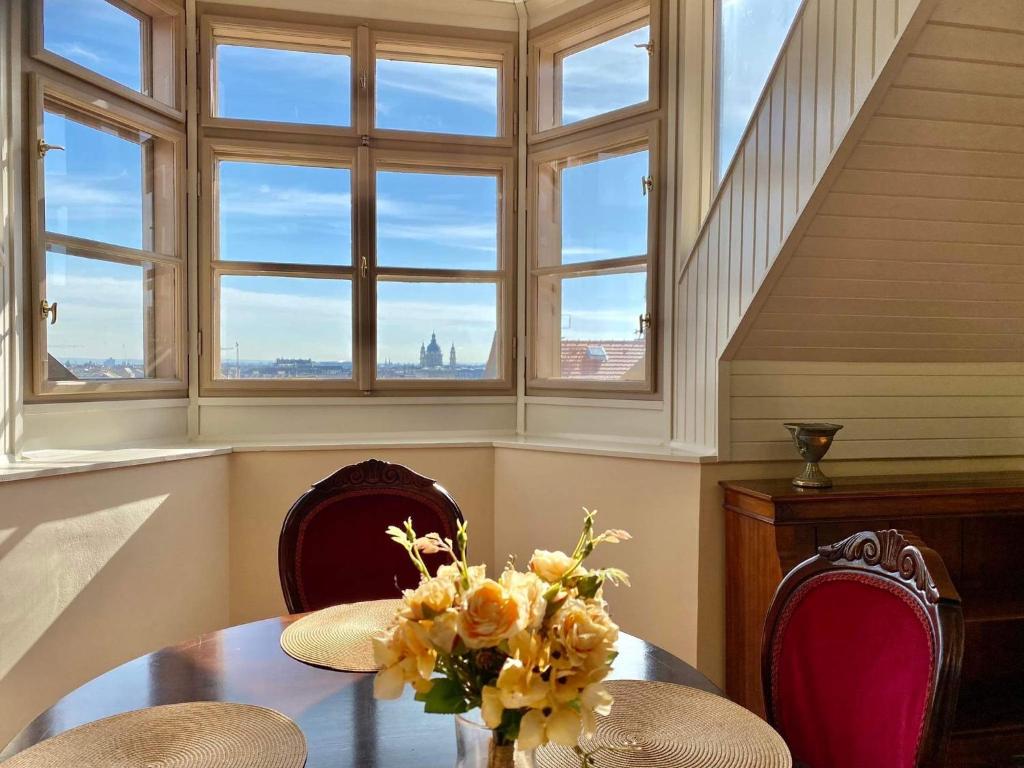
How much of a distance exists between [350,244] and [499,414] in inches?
35.5

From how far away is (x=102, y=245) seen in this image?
2.60 metres

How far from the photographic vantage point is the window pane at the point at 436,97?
3.09 metres

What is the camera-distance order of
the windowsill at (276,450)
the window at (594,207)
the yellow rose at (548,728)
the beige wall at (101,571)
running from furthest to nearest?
the window at (594,207)
the windowsill at (276,450)
the beige wall at (101,571)
the yellow rose at (548,728)

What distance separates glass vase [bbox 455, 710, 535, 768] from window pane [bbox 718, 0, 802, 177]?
6.65ft

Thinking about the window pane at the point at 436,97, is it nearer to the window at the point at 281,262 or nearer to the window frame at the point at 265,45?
the window frame at the point at 265,45

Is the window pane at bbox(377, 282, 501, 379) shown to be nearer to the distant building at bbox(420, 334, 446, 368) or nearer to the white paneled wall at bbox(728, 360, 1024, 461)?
the distant building at bbox(420, 334, 446, 368)

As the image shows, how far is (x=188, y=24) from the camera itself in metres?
2.88

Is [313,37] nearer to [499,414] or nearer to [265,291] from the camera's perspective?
[265,291]

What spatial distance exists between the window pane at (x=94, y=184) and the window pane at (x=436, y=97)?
93 cm

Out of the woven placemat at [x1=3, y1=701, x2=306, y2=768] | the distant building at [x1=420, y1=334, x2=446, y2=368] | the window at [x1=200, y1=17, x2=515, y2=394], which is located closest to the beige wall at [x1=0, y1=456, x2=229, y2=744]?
the window at [x1=200, y1=17, x2=515, y2=394]

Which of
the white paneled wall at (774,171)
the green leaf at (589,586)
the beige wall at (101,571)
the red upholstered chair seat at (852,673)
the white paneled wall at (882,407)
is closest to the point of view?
the green leaf at (589,586)

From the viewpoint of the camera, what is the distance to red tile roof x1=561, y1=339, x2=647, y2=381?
9.39 ft

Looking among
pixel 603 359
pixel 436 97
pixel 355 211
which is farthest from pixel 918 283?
pixel 355 211

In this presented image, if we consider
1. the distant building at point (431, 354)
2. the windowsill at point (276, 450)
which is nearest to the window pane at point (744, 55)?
the windowsill at point (276, 450)
